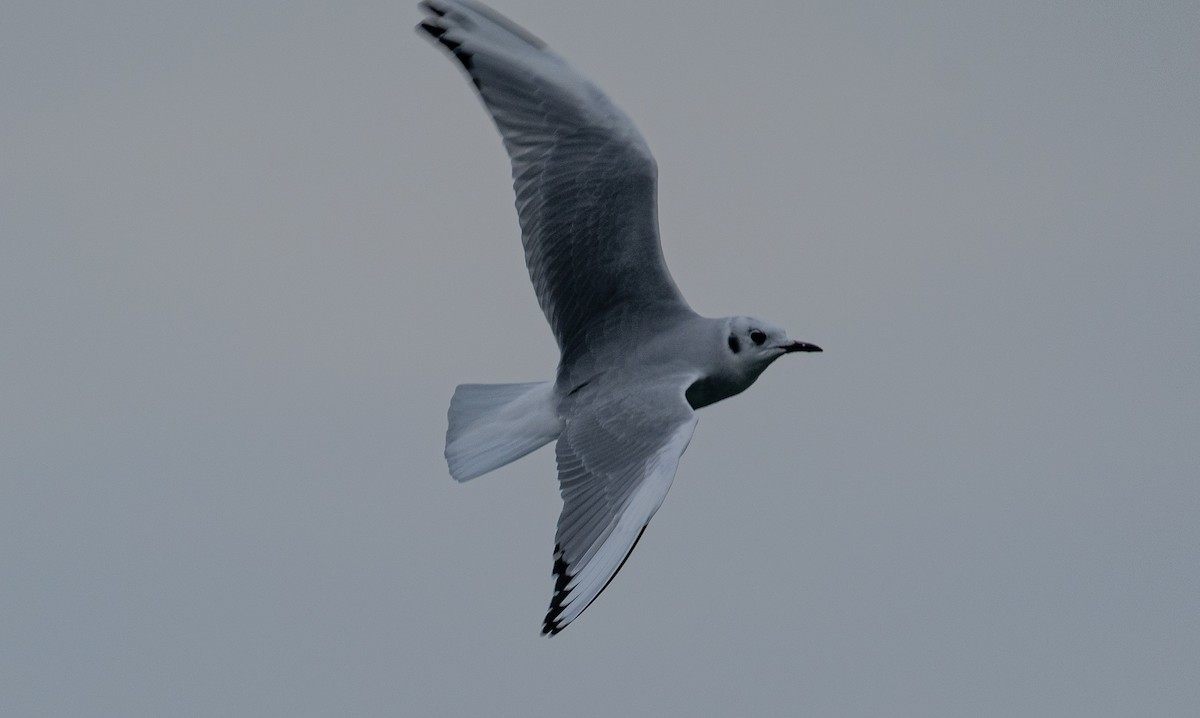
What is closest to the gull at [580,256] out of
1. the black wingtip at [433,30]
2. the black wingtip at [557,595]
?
the black wingtip at [433,30]

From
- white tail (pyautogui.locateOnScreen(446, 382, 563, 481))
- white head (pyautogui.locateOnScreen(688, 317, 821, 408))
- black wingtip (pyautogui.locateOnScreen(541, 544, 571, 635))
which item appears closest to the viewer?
black wingtip (pyautogui.locateOnScreen(541, 544, 571, 635))

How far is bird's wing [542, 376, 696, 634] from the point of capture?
213 inches

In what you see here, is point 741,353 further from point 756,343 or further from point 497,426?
point 497,426

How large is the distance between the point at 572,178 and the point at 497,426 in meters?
0.86

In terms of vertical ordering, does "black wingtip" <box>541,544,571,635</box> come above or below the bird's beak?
below

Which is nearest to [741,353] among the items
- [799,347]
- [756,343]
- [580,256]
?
[756,343]

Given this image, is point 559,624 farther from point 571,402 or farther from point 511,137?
point 511,137

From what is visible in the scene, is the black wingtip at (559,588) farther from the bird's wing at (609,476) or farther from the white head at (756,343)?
the white head at (756,343)

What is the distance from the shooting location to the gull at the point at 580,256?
21.0 ft

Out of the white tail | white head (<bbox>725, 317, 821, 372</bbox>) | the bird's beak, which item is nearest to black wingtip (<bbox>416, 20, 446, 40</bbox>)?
the white tail

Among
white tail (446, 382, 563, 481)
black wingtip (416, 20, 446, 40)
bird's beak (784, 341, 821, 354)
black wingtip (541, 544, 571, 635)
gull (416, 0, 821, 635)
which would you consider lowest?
black wingtip (541, 544, 571, 635)

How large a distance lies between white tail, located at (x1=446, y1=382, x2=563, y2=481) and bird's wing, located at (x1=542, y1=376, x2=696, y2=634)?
18cm

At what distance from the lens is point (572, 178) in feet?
21.4

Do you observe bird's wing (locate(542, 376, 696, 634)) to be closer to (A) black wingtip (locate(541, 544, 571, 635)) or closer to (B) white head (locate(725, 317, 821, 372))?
(A) black wingtip (locate(541, 544, 571, 635))
